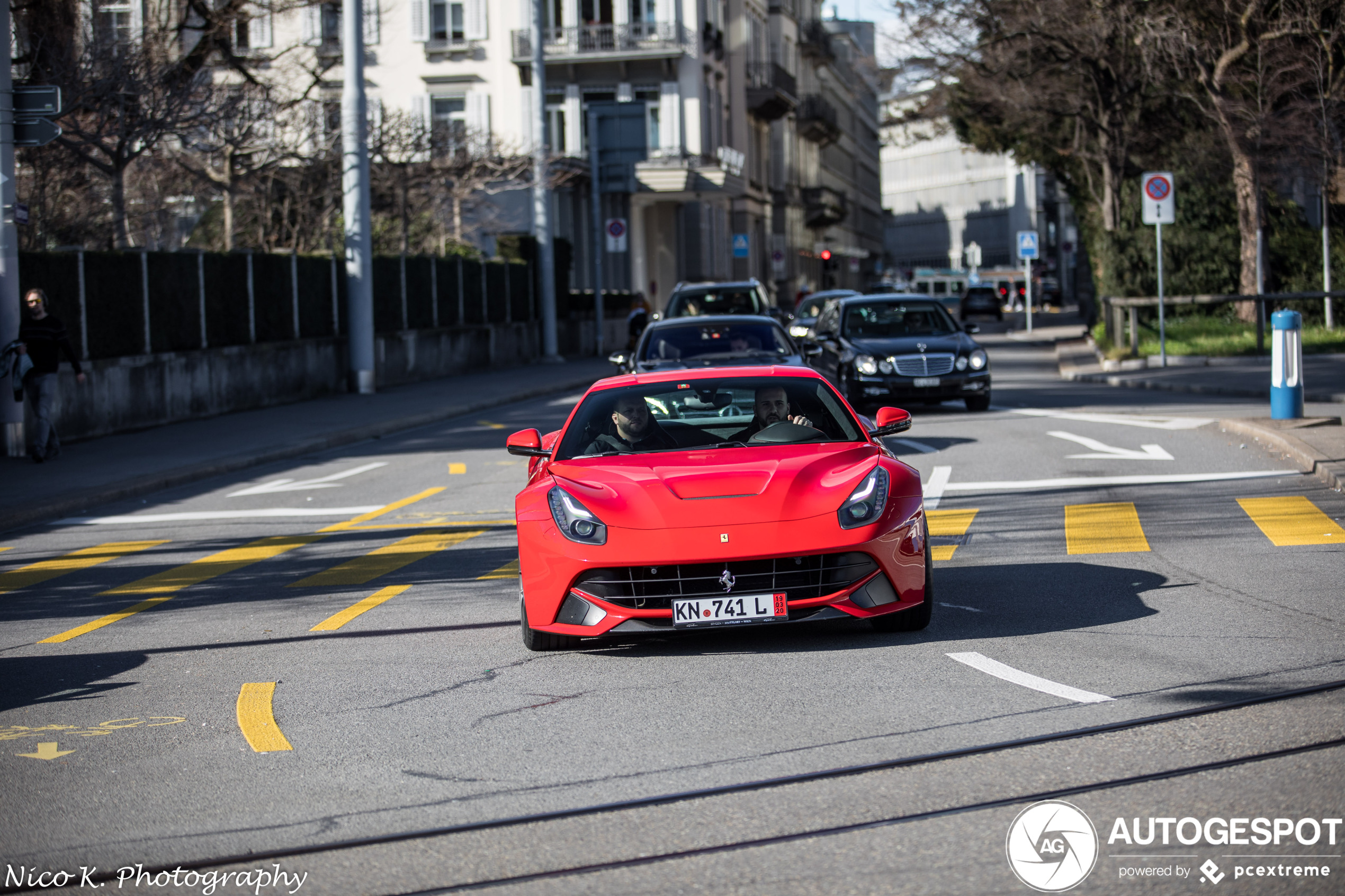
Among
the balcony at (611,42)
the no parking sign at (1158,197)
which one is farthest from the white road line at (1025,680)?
the balcony at (611,42)

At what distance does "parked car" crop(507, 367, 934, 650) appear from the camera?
23.1 feet

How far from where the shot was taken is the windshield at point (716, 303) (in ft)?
87.2

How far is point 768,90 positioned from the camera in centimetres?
7088

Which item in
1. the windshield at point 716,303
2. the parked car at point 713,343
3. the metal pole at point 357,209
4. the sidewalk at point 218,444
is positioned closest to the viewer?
the sidewalk at point 218,444

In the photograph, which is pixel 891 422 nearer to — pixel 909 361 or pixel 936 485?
pixel 936 485

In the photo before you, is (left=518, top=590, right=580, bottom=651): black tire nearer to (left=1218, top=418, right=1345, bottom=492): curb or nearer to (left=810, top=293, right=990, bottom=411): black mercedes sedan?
(left=1218, top=418, right=1345, bottom=492): curb

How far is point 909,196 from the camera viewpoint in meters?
157

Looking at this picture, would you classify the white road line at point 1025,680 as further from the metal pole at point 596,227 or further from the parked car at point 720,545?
the metal pole at point 596,227

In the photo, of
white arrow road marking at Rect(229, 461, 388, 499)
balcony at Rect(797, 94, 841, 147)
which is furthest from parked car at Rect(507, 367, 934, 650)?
balcony at Rect(797, 94, 841, 147)

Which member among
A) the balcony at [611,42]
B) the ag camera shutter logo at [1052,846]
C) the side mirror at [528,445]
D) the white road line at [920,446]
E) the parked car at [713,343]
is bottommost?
the ag camera shutter logo at [1052,846]

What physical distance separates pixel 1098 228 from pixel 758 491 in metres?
39.8

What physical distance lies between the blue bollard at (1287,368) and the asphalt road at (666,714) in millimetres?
4684

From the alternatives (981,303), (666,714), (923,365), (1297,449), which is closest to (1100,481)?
(1297,449)

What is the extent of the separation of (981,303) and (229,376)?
164 feet
